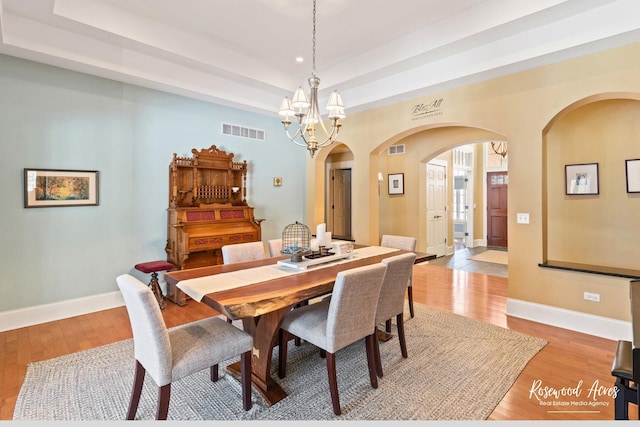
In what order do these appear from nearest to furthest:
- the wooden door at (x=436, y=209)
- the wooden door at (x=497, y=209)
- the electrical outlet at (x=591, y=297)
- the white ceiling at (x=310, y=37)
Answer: the white ceiling at (x=310, y=37) → the electrical outlet at (x=591, y=297) → the wooden door at (x=436, y=209) → the wooden door at (x=497, y=209)

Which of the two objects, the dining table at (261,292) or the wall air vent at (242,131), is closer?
the dining table at (261,292)

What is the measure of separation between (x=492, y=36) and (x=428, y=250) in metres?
4.51

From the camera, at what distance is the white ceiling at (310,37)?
9.43ft

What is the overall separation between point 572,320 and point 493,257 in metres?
3.98

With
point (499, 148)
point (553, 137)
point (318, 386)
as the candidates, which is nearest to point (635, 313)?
point (318, 386)

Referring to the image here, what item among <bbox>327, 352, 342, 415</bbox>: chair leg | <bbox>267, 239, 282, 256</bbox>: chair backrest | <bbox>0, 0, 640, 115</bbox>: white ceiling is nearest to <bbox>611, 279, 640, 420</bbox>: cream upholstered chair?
<bbox>327, 352, 342, 415</bbox>: chair leg

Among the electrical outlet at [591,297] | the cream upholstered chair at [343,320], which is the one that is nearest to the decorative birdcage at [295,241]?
the cream upholstered chair at [343,320]

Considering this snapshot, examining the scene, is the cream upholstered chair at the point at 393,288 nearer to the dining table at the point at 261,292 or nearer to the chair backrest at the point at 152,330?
the dining table at the point at 261,292

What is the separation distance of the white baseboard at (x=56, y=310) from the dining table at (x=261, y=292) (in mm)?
2214

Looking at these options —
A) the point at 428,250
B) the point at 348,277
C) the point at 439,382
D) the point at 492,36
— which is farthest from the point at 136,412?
the point at 428,250

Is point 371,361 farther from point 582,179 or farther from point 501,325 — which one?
point 582,179

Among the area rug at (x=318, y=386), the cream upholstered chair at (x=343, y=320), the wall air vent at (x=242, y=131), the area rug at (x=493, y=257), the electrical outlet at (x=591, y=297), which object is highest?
the wall air vent at (x=242, y=131)

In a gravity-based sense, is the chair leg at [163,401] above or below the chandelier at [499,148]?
below

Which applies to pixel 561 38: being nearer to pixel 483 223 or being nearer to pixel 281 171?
pixel 281 171
